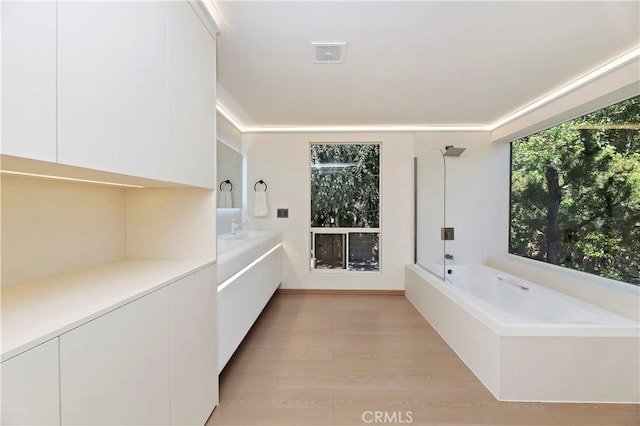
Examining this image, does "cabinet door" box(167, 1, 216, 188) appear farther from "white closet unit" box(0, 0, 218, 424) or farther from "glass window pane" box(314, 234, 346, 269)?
"glass window pane" box(314, 234, 346, 269)

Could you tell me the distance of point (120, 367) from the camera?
90 centimetres

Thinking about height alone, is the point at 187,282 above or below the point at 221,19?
below

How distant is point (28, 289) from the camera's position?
96cm

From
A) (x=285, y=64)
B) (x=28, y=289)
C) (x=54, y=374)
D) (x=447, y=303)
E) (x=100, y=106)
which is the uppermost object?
(x=285, y=64)

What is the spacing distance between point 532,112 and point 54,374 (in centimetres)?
401

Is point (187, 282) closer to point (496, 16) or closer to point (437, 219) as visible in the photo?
point (496, 16)

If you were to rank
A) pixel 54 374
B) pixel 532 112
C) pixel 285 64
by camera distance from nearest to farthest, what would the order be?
pixel 54 374 < pixel 285 64 < pixel 532 112

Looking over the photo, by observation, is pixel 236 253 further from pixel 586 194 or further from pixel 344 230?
pixel 586 194

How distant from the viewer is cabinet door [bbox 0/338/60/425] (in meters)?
0.58

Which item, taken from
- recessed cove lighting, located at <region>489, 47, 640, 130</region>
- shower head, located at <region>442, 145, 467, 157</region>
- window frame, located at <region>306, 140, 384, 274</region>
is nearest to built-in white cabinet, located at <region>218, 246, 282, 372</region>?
window frame, located at <region>306, 140, 384, 274</region>

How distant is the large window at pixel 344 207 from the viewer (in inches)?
155

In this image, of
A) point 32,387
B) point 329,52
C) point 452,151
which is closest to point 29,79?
point 32,387

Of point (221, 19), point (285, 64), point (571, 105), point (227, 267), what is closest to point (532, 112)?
point (571, 105)

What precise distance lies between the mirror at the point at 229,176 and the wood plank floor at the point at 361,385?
1431mm
